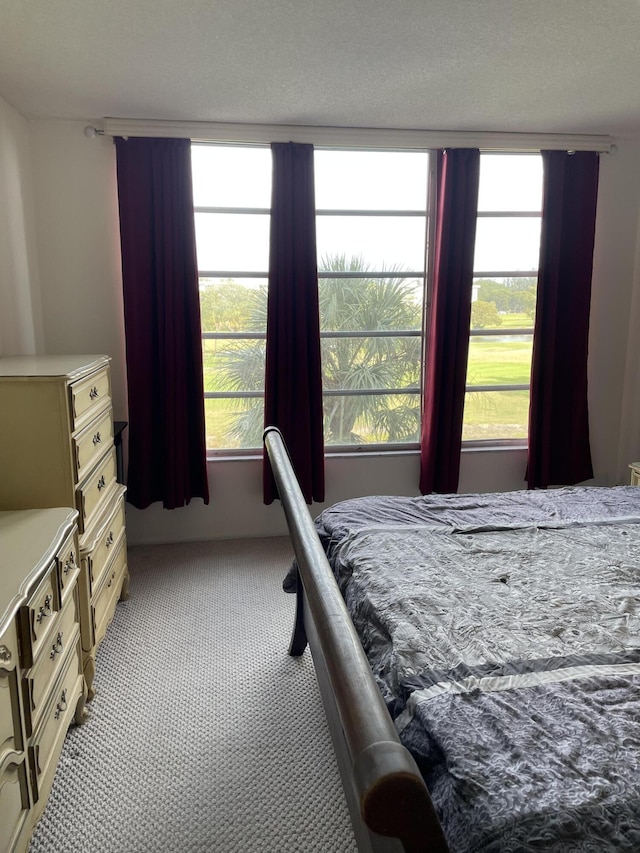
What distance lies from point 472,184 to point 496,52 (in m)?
1.17

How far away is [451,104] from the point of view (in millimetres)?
3029

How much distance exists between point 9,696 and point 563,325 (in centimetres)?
353

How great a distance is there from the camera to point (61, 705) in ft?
6.06

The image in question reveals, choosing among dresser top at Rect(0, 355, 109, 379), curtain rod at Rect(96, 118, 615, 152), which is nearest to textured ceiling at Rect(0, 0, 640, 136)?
curtain rod at Rect(96, 118, 615, 152)

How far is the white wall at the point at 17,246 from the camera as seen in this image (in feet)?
9.31

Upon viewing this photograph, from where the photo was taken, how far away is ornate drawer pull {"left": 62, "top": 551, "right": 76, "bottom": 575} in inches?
75.0

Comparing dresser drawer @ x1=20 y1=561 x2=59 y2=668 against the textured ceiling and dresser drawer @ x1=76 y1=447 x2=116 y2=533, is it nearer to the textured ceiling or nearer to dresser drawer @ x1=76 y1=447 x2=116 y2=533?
dresser drawer @ x1=76 y1=447 x2=116 y2=533

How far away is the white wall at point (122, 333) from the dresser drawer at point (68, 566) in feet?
5.35

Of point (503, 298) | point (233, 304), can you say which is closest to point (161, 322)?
point (233, 304)

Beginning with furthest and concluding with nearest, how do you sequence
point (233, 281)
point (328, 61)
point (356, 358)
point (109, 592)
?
point (356, 358)
point (233, 281)
point (109, 592)
point (328, 61)

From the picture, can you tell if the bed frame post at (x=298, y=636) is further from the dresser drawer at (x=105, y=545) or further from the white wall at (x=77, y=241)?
the white wall at (x=77, y=241)

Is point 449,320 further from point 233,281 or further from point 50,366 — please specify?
point 50,366

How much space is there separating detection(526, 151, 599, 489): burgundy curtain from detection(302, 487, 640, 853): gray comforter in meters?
1.64

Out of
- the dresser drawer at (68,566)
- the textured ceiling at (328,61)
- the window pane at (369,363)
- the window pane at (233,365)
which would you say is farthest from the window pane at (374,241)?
the dresser drawer at (68,566)
